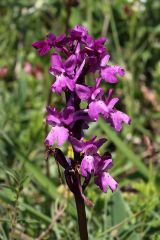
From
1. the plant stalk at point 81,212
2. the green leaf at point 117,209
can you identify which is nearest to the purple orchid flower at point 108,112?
the plant stalk at point 81,212

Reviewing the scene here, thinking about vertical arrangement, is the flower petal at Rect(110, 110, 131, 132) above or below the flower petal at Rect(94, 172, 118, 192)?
above

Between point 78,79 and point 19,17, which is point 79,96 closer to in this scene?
point 78,79

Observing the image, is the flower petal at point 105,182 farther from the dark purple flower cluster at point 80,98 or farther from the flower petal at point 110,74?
the flower petal at point 110,74

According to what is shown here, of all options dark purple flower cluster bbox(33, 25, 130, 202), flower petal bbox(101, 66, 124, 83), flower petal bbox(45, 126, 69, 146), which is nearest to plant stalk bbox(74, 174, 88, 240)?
dark purple flower cluster bbox(33, 25, 130, 202)

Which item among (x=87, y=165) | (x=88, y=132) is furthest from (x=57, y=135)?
(x=88, y=132)

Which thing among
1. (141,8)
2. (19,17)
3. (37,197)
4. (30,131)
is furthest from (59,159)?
(141,8)

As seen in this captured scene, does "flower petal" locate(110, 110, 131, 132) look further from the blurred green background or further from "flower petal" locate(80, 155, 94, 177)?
the blurred green background
